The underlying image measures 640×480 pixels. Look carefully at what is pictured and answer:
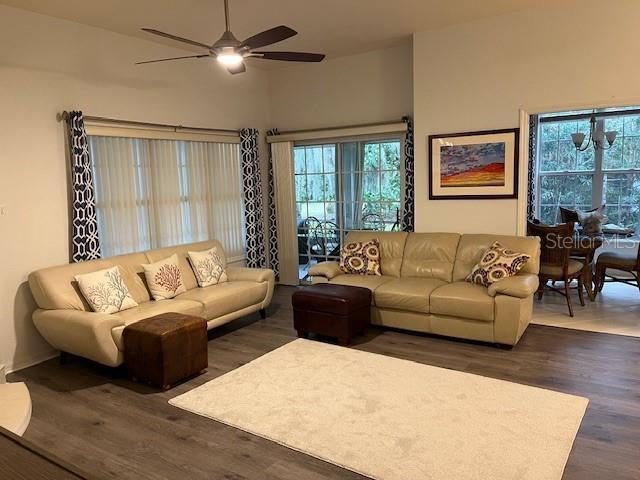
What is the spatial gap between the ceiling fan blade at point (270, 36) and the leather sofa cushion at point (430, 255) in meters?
2.83

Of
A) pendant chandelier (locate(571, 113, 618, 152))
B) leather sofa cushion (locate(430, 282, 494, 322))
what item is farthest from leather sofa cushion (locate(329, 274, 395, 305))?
pendant chandelier (locate(571, 113, 618, 152))

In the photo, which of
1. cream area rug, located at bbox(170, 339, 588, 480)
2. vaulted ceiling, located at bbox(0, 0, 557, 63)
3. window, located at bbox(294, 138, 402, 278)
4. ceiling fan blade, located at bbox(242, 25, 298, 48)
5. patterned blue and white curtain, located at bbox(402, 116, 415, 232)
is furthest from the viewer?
window, located at bbox(294, 138, 402, 278)

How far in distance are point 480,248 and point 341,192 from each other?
2.33 meters

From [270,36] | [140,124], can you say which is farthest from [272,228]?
[270,36]

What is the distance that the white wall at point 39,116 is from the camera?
13.7ft

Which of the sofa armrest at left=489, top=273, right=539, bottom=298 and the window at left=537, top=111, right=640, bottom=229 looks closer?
the sofa armrest at left=489, top=273, right=539, bottom=298

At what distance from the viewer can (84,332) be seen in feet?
12.4

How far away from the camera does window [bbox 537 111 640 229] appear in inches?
276

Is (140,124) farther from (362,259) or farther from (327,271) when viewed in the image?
(362,259)

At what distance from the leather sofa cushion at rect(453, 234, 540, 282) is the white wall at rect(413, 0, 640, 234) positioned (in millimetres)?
339

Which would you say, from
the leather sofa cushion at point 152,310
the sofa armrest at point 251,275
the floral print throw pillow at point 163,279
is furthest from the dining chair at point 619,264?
the floral print throw pillow at point 163,279

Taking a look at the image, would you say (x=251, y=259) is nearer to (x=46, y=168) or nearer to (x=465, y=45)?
(x=46, y=168)

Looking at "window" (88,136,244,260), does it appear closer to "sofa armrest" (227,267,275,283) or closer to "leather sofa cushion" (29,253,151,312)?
"leather sofa cushion" (29,253,151,312)

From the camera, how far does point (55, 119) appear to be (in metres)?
4.50
